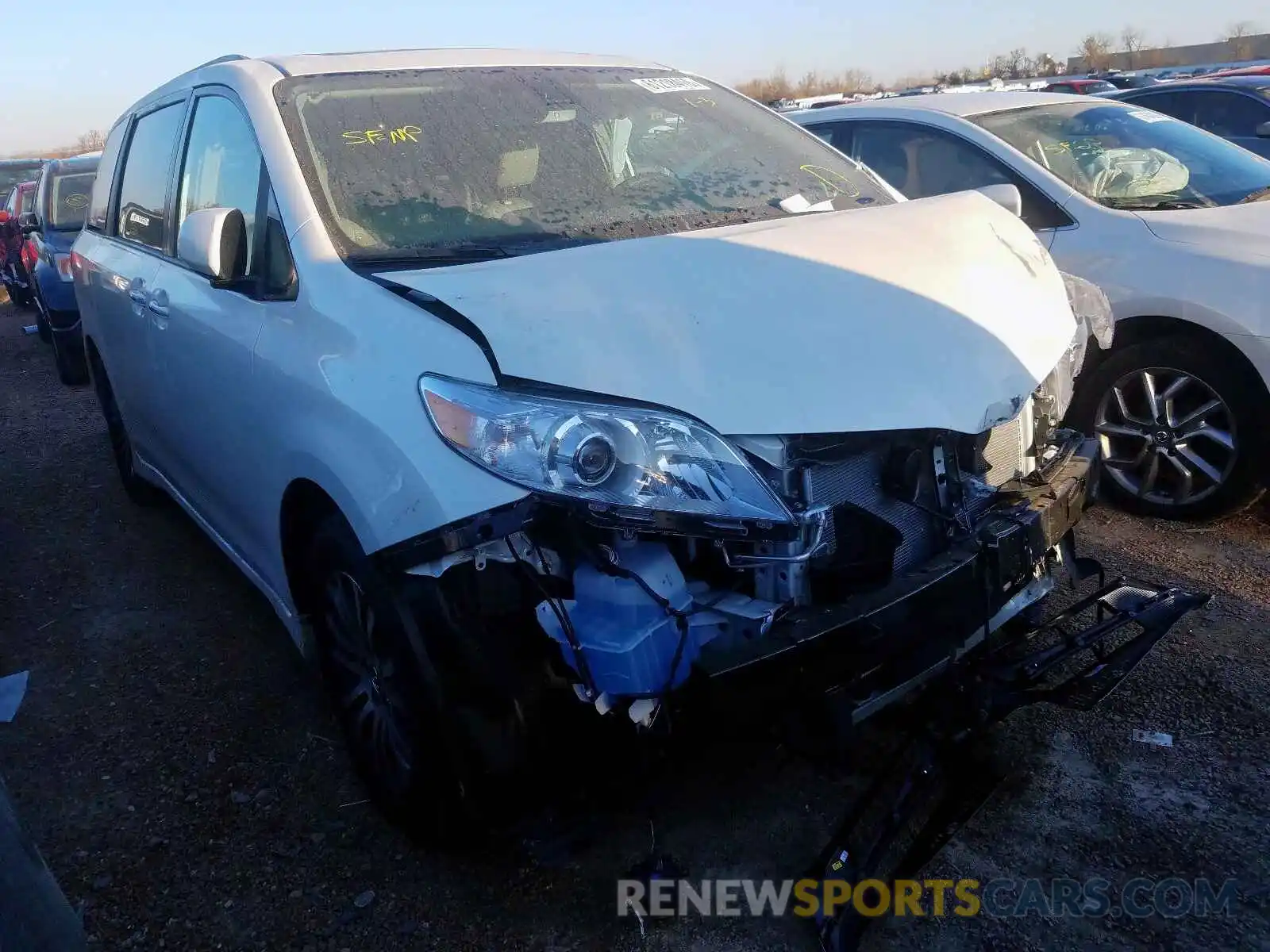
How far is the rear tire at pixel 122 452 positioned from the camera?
→ 16.9ft

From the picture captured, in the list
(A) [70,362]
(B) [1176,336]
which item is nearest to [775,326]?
(B) [1176,336]

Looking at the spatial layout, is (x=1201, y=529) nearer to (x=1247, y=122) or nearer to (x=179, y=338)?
(x=179, y=338)

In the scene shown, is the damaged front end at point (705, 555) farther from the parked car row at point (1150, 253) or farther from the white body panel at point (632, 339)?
the parked car row at point (1150, 253)

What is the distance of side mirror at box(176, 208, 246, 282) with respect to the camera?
2723mm

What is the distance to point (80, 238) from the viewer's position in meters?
5.16

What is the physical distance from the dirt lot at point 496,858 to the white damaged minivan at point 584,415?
0.25 m

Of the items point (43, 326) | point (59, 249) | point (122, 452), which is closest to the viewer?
point (122, 452)

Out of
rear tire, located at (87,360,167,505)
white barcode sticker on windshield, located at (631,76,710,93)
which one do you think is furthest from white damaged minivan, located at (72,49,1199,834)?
rear tire, located at (87,360,167,505)

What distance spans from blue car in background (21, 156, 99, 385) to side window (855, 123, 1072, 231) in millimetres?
5967

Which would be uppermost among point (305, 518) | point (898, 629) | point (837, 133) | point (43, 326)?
point (837, 133)

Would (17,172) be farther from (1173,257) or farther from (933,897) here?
(933,897)

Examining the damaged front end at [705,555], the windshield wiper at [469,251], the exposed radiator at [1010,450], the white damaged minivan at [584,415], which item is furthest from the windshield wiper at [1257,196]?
the windshield wiper at [469,251]

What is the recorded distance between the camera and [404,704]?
2246 mm

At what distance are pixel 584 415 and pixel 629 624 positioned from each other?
1.41 feet
